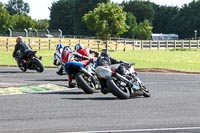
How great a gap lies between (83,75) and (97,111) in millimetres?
4771

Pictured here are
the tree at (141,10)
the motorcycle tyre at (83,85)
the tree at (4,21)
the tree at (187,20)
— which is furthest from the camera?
the tree at (141,10)

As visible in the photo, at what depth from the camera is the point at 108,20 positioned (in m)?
70.0

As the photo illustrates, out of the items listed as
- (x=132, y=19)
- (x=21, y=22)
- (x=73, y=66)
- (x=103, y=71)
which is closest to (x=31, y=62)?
(x=73, y=66)

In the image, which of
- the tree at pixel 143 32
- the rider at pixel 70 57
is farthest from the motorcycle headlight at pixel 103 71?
the tree at pixel 143 32

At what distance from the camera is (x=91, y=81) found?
18.0 m

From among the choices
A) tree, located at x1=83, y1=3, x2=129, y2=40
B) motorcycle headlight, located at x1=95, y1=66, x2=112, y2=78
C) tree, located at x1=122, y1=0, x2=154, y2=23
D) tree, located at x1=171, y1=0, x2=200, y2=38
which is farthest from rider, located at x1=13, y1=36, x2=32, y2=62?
tree, located at x1=122, y1=0, x2=154, y2=23

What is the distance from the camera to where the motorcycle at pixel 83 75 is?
17672mm

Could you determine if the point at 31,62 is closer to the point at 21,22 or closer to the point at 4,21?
the point at 4,21

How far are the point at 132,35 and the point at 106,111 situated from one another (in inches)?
4546

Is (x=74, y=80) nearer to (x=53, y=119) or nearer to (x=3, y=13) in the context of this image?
(x=53, y=119)

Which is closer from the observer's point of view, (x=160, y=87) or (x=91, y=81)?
(x=91, y=81)

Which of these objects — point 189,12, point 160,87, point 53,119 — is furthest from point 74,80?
point 189,12

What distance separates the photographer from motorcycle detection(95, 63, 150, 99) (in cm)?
1603

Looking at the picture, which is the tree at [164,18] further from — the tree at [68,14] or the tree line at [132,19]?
the tree at [68,14]
